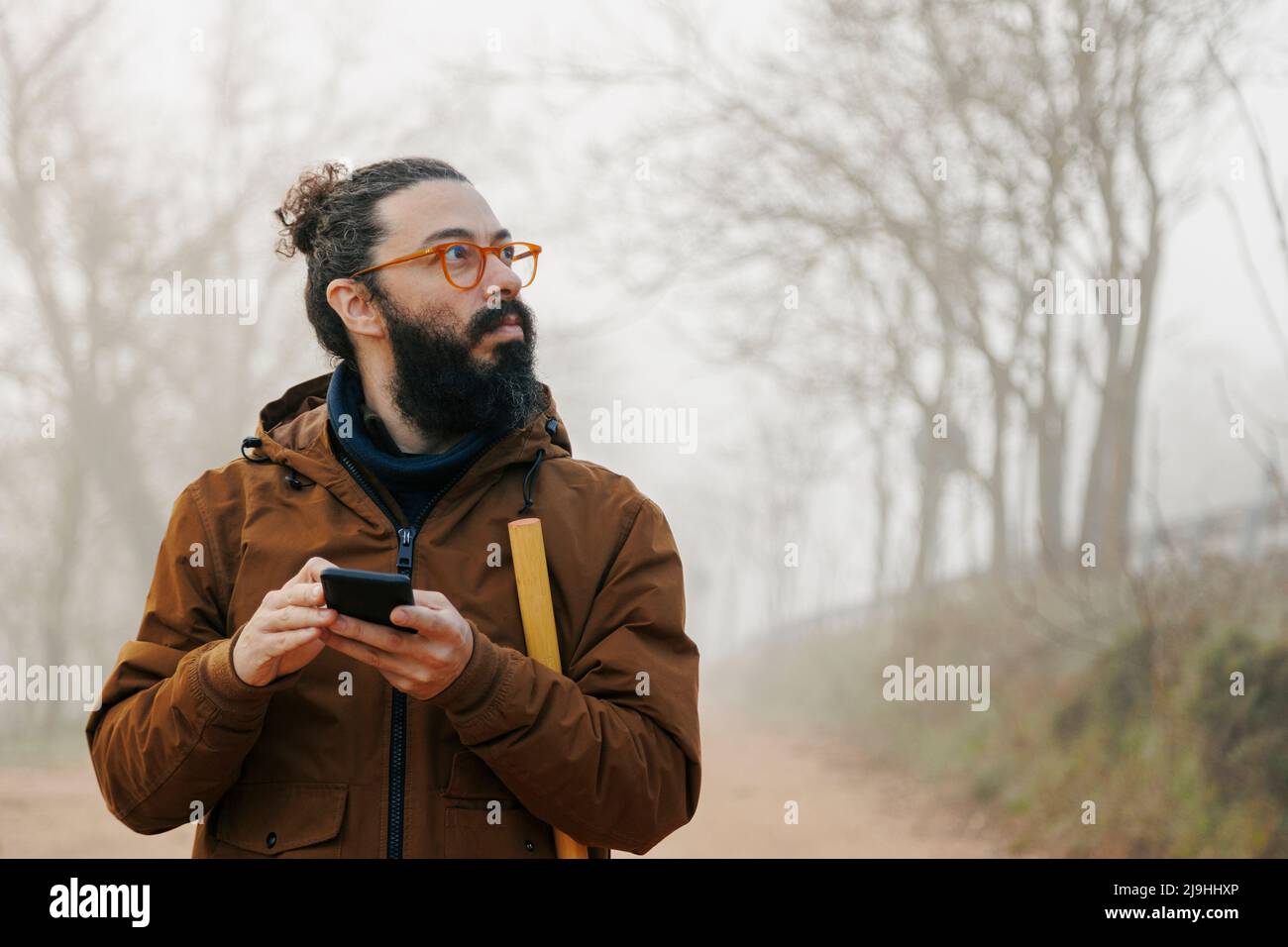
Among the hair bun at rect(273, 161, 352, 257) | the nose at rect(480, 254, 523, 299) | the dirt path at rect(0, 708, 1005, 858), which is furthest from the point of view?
the dirt path at rect(0, 708, 1005, 858)

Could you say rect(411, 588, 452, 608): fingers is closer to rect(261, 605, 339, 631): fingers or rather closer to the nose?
rect(261, 605, 339, 631): fingers

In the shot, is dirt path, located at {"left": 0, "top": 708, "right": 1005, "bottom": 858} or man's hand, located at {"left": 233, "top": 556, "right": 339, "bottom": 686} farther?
dirt path, located at {"left": 0, "top": 708, "right": 1005, "bottom": 858}

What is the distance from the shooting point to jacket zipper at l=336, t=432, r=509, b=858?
2244 mm

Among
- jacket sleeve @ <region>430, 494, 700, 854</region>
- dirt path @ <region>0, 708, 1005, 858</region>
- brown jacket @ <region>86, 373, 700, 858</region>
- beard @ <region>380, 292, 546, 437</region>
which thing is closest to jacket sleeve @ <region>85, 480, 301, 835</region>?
brown jacket @ <region>86, 373, 700, 858</region>

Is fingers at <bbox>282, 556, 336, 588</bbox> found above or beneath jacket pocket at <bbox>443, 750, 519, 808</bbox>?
above

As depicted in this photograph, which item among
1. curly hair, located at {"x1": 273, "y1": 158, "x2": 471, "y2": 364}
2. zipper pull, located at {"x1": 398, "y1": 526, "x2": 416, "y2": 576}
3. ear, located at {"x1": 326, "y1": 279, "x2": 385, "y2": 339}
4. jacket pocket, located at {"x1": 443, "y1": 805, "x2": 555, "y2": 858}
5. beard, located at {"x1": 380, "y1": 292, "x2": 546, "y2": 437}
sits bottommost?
jacket pocket, located at {"x1": 443, "y1": 805, "x2": 555, "y2": 858}

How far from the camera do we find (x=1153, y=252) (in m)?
12.7

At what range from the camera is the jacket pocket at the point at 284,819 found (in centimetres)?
223

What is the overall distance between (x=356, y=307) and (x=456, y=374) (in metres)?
0.31

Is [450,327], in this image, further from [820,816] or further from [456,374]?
[820,816]

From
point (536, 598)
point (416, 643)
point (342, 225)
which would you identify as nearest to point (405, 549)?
point (536, 598)

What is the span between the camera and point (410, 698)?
91.0 inches

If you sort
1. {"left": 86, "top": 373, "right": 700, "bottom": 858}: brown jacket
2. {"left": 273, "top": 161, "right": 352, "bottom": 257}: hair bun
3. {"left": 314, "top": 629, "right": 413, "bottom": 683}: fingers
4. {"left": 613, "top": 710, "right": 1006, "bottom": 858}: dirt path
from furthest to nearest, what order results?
{"left": 613, "top": 710, "right": 1006, "bottom": 858}: dirt path
{"left": 273, "top": 161, "right": 352, "bottom": 257}: hair bun
{"left": 86, "top": 373, "right": 700, "bottom": 858}: brown jacket
{"left": 314, "top": 629, "right": 413, "bottom": 683}: fingers
